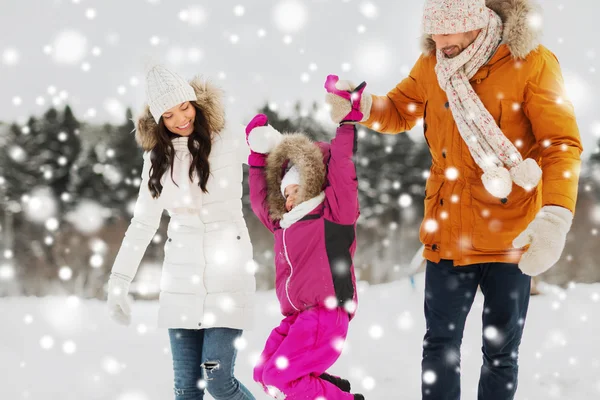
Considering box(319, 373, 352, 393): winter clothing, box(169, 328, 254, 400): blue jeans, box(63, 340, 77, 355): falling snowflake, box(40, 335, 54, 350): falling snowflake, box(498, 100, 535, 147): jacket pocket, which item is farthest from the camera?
box(40, 335, 54, 350): falling snowflake

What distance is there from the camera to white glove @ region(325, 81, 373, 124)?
2416 millimetres

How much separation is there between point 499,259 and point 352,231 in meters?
0.73

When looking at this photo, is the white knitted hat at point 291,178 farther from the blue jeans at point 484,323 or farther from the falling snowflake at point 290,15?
the falling snowflake at point 290,15

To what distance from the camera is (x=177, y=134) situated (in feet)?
8.65

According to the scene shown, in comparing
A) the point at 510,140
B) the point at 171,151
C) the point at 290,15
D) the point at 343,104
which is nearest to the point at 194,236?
the point at 171,151

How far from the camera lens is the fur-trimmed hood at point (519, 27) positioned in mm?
2084

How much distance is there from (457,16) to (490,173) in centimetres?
65

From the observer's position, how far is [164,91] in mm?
2529

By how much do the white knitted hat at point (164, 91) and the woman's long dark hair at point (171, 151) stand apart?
0.06m

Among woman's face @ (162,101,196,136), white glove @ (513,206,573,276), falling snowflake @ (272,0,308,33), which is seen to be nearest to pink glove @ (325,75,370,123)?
woman's face @ (162,101,196,136)

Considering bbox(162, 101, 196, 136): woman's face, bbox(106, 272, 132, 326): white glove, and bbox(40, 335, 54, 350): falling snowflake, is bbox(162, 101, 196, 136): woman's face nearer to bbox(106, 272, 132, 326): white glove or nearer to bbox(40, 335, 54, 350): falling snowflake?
bbox(106, 272, 132, 326): white glove

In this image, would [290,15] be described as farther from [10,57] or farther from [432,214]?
[432,214]

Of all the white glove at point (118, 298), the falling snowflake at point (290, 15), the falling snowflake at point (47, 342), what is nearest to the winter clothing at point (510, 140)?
the white glove at point (118, 298)

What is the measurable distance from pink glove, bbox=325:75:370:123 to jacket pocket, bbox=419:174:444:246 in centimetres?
45
